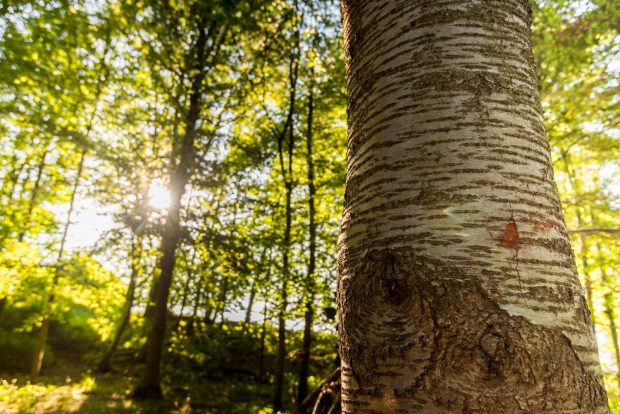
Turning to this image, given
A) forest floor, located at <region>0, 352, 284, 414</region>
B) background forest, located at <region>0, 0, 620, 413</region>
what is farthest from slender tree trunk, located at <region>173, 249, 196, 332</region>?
forest floor, located at <region>0, 352, 284, 414</region>

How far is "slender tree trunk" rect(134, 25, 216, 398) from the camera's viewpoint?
9875 mm

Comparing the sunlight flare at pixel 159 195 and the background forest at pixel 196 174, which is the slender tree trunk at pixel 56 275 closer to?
the background forest at pixel 196 174

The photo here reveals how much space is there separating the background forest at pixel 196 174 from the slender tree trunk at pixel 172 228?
0.19ft

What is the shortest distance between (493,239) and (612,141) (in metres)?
9.03

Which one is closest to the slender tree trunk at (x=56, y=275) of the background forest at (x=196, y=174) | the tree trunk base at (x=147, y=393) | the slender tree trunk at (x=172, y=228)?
the background forest at (x=196, y=174)

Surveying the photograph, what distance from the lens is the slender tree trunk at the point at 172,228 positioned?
32.4 ft

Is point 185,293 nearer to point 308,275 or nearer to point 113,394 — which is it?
point 113,394

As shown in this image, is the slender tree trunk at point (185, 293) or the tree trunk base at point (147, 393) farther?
the slender tree trunk at point (185, 293)

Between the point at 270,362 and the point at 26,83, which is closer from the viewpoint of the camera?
the point at 26,83

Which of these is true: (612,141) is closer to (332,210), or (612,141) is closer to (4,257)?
(332,210)

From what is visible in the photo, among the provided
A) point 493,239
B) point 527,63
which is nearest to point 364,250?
point 493,239

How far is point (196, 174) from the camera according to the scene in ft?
35.7

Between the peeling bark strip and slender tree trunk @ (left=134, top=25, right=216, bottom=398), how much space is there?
9.85 metres

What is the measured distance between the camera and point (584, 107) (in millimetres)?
7258
